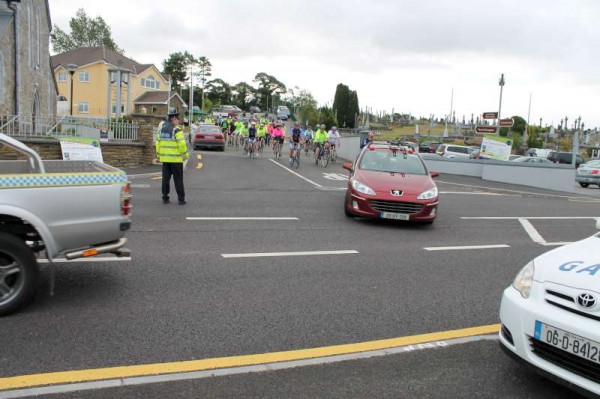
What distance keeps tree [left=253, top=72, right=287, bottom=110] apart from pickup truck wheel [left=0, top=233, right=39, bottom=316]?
14808 centimetres

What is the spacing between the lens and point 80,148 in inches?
683

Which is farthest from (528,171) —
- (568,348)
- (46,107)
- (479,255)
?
(46,107)

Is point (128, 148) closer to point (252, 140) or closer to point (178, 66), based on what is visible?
point (252, 140)

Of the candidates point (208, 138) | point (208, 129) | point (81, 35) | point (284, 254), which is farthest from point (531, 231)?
point (81, 35)

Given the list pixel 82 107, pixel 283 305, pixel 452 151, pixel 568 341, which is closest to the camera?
pixel 568 341

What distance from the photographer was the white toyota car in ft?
11.1

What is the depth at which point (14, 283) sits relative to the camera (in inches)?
191

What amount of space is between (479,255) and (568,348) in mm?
5216

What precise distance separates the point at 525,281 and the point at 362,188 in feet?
22.5

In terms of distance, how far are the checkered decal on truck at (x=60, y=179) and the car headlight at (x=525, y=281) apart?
3.87 metres

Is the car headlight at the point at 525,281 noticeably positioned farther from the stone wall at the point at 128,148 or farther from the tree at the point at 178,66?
the tree at the point at 178,66

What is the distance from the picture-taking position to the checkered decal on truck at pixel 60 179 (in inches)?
191

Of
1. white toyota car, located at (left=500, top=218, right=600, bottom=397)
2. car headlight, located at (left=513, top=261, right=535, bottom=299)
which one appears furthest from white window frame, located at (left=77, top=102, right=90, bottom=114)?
white toyota car, located at (left=500, top=218, right=600, bottom=397)

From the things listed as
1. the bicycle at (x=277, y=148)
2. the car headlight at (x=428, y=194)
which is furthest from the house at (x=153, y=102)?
the car headlight at (x=428, y=194)
